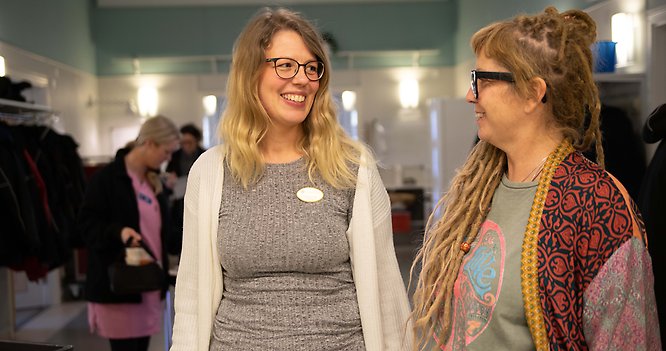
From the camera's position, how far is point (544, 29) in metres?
1.53

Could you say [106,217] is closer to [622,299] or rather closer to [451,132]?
[622,299]

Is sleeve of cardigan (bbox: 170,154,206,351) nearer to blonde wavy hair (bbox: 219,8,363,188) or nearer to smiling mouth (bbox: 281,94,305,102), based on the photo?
blonde wavy hair (bbox: 219,8,363,188)

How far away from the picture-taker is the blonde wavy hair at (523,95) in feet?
4.99

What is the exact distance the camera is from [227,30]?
1130 cm

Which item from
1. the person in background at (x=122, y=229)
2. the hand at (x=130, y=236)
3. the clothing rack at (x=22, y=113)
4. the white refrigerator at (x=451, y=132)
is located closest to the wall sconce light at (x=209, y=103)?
the white refrigerator at (x=451, y=132)

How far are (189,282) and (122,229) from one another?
1.82 metres

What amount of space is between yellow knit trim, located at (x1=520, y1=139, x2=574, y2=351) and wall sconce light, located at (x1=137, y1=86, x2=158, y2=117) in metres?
9.94

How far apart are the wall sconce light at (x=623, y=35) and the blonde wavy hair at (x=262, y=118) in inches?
143

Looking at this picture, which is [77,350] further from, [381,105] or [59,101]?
[381,105]

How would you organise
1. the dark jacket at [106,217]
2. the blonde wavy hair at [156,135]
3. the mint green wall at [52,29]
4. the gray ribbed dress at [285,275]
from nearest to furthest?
1. the gray ribbed dress at [285,275]
2. the dark jacket at [106,217]
3. the blonde wavy hair at [156,135]
4. the mint green wall at [52,29]

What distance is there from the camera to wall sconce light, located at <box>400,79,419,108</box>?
11.2 meters

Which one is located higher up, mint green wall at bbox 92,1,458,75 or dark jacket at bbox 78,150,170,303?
mint green wall at bbox 92,1,458,75

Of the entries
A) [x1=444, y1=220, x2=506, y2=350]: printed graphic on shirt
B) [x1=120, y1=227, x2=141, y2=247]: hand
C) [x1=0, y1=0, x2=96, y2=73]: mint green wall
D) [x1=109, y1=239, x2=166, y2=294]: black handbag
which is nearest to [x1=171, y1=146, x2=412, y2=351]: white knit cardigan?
[x1=444, y1=220, x2=506, y2=350]: printed graphic on shirt

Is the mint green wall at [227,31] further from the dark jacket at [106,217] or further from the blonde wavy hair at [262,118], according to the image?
the blonde wavy hair at [262,118]
